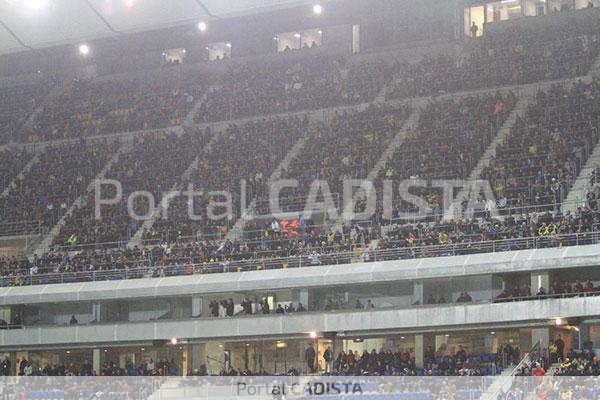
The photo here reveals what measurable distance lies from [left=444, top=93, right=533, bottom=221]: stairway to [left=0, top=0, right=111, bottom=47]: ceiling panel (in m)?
23.2

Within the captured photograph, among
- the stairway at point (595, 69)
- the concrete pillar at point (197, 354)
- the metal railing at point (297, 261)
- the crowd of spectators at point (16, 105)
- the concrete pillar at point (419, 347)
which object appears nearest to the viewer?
the metal railing at point (297, 261)

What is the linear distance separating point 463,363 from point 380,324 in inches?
188

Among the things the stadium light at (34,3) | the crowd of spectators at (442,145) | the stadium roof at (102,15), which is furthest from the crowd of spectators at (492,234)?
the stadium light at (34,3)

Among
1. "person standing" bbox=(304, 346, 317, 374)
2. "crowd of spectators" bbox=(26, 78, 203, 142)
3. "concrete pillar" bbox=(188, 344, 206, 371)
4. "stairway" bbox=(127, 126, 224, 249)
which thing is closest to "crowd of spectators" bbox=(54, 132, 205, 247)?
"stairway" bbox=(127, 126, 224, 249)

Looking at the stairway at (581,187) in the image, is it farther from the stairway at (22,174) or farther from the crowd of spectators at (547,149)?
the stairway at (22,174)

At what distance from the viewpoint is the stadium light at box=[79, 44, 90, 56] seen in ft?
256

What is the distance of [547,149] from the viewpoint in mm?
54188

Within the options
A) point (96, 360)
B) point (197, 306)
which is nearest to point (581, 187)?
point (197, 306)

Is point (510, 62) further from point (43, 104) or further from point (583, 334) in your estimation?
point (43, 104)

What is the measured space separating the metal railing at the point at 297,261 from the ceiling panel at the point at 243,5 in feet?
50.1

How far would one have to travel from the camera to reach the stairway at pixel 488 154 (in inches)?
2063

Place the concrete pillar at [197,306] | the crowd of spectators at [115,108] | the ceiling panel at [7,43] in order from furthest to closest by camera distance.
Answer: the crowd of spectators at [115,108], the ceiling panel at [7,43], the concrete pillar at [197,306]

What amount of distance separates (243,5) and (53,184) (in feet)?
46.5

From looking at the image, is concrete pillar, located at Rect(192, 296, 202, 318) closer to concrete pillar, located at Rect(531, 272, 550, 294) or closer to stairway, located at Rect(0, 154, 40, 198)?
concrete pillar, located at Rect(531, 272, 550, 294)
